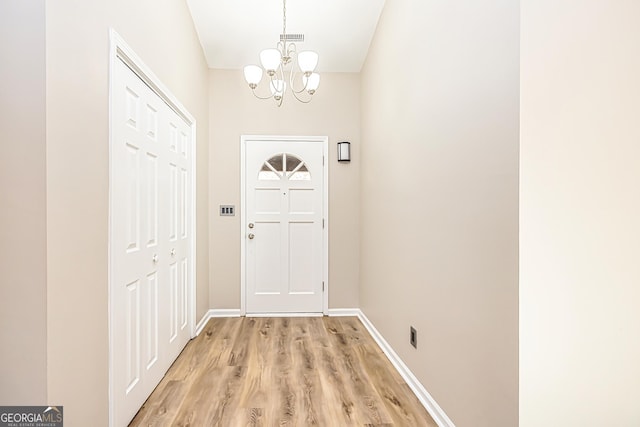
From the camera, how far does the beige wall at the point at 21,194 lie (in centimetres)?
117

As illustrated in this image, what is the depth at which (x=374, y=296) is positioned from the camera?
3242 millimetres

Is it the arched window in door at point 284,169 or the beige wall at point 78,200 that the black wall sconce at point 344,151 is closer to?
the arched window in door at point 284,169

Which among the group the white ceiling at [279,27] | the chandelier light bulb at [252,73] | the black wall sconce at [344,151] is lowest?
the black wall sconce at [344,151]

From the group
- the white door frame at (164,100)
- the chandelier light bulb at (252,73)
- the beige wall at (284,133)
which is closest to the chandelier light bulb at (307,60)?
the chandelier light bulb at (252,73)

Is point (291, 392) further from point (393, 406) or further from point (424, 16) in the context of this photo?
point (424, 16)

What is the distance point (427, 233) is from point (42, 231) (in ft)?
5.86

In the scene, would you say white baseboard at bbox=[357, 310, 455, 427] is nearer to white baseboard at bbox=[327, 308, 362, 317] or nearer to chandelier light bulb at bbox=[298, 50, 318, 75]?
white baseboard at bbox=[327, 308, 362, 317]

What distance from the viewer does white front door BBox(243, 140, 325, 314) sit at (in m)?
3.89

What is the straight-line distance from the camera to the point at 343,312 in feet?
13.0

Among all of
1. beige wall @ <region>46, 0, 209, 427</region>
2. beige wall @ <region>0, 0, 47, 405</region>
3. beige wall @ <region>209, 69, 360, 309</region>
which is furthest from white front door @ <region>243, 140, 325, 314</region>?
beige wall @ <region>0, 0, 47, 405</region>

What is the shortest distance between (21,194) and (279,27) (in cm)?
272

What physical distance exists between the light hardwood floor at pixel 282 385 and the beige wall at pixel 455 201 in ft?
0.87

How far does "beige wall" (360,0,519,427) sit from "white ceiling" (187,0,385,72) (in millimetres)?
436

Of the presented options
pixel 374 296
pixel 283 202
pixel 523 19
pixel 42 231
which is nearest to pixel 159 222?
pixel 42 231
